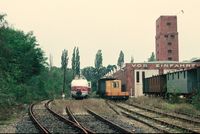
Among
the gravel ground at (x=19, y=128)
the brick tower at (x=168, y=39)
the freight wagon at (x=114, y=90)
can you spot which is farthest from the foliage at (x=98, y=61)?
the gravel ground at (x=19, y=128)

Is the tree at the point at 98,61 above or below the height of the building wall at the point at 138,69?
above

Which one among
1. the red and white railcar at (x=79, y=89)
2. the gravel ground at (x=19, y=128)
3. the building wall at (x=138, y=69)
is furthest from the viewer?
the building wall at (x=138, y=69)

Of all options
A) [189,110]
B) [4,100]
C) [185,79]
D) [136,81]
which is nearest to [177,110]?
[189,110]

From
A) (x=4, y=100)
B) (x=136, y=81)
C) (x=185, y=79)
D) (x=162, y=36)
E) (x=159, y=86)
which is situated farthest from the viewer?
(x=162, y=36)

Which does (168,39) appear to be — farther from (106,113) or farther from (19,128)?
(19,128)

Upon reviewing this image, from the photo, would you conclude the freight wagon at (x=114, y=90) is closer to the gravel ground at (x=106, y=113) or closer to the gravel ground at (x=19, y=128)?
the gravel ground at (x=106, y=113)

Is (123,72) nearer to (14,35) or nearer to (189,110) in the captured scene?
(14,35)

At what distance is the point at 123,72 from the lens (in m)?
83.8

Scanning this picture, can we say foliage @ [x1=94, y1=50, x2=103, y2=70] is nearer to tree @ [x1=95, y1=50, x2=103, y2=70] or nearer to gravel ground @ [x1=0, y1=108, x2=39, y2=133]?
tree @ [x1=95, y1=50, x2=103, y2=70]

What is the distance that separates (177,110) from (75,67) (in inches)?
4108

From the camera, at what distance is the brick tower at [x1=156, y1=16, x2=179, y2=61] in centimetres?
11531

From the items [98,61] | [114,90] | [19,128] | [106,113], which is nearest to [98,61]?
[98,61]

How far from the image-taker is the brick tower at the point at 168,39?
115 meters

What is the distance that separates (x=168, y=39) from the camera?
11538 centimetres
